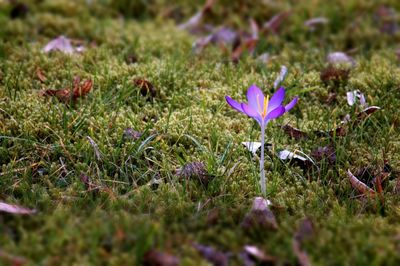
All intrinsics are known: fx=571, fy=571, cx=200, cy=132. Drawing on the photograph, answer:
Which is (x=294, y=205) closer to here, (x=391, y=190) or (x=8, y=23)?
(x=391, y=190)

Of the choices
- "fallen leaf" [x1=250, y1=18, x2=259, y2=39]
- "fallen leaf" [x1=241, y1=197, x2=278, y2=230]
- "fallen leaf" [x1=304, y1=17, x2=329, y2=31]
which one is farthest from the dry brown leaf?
"fallen leaf" [x1=304, y1=17, x2=329, y2=31]

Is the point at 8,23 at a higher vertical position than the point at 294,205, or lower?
higher

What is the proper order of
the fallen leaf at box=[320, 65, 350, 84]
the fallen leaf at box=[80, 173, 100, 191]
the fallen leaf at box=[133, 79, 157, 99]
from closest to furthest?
the fallen leaf at box=[80, 173, 100, 191]
the fallen leaf at box=[133, 79, 157, 99]
the fallen leaf at box=[320, 65, 350, 84]

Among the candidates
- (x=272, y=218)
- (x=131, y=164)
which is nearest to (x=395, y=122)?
(x=272, y=218)

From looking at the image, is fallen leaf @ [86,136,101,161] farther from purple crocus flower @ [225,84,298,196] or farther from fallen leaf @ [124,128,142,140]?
purple crocus flower @ [225,84,298,196]

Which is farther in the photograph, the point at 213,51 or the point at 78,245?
the point at 213,51

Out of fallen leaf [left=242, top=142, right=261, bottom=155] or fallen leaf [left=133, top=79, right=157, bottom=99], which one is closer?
fallen leaf [left=242, top=142, right=261, bottom=155]

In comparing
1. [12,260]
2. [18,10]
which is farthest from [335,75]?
[18,10]
